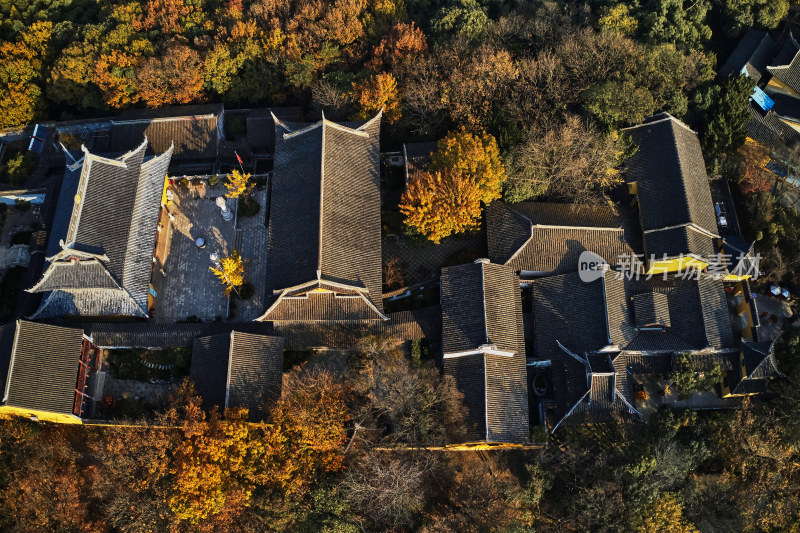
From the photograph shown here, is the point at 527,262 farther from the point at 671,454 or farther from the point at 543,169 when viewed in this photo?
the point at 671,454

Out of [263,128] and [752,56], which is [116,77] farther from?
[752,56]

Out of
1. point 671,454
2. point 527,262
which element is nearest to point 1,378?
point 527,262

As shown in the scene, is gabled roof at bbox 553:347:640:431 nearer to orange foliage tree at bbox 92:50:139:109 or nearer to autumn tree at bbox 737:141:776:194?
autumn tree at bbox 737:141:776:194

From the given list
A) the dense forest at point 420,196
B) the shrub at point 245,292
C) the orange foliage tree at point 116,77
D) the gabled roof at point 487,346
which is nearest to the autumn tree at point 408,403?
the dense forest at point 420,196

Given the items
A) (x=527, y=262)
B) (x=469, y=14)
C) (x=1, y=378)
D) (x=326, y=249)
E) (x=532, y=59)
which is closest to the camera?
(x=1, y=378)

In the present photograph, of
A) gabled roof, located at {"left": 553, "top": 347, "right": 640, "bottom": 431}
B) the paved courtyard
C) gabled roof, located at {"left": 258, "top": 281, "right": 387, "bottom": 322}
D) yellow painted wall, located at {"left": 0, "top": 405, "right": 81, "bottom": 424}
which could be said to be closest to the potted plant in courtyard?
the paved courtyard

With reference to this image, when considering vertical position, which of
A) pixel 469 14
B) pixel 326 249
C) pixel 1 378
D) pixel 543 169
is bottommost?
pixel 1 378
